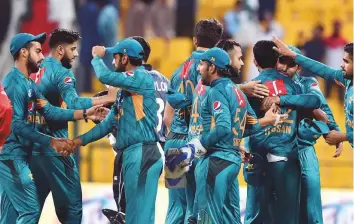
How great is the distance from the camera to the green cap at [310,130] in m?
9.38

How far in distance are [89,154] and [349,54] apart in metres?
6.41

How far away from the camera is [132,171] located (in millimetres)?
8906

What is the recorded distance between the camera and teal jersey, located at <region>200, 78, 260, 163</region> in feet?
27.0

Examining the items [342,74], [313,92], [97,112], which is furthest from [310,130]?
[97,112]

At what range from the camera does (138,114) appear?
350 inches

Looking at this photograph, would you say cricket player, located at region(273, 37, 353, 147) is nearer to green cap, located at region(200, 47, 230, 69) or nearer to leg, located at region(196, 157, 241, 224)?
green cap, located at region(200, 47, 230, 69)

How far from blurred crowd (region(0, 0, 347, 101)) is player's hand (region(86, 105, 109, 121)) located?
22.8 feet

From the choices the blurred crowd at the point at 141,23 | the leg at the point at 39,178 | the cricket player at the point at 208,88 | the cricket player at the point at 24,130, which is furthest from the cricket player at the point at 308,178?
the blurred crowd at the point at 141,23

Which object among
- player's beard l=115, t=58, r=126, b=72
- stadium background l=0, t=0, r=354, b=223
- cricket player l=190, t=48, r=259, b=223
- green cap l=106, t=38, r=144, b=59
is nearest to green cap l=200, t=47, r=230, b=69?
cricket player l=190, t=48, r=259, b=223

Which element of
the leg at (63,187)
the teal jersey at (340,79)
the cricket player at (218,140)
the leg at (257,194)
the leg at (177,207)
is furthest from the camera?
the leg at (177,207)

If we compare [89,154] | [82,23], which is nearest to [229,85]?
[89,154]

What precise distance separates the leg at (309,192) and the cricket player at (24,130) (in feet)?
7.02

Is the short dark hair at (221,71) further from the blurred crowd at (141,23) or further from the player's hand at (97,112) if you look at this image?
the blurred crowd at (141,23)

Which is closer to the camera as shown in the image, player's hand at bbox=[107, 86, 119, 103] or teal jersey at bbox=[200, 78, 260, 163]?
teal jersey at bbox=[200, 78, 260, 163]
